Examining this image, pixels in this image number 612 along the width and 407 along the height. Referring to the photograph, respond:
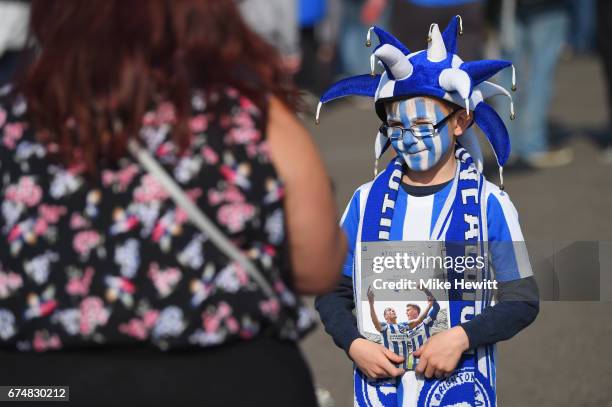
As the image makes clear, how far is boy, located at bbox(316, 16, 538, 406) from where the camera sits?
2.38 m

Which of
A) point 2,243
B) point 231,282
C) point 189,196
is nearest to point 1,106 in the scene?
point 2,243

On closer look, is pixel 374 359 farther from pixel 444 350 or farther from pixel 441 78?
pixel 441 78

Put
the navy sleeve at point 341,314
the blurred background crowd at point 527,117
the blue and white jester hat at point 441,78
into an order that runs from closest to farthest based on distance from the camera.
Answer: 1. the blue and white jester hat at point 441,78
2. the navy sleeve at point 341,314
3. the blurred background crowd at point 527,117

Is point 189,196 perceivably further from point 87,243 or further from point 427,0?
point 427,0

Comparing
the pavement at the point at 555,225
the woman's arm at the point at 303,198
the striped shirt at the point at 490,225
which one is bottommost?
the pavement at the point at 555,225

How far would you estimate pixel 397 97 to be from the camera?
243 cm

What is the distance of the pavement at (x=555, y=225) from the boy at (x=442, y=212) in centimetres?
21

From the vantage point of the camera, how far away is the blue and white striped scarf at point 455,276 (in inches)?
93.7

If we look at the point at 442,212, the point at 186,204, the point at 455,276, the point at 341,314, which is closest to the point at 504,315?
the point at 455,276

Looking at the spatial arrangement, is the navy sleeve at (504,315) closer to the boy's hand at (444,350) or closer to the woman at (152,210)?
the boy's hand at (444,350)

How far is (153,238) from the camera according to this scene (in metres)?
2.04

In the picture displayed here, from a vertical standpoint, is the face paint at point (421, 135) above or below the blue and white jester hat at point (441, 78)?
below

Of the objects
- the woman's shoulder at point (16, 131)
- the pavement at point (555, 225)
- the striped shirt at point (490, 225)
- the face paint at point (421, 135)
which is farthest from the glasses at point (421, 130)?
the woman's shoulder at point (16, 131)

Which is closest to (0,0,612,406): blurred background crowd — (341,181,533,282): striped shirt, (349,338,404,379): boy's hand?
(341,181,533,282): striped shirt
